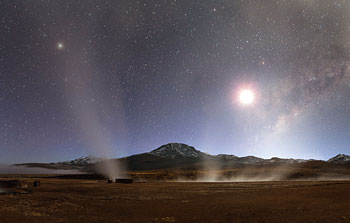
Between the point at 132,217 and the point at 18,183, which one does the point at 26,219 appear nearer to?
the point at 132,217

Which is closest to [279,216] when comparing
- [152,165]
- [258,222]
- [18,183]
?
[258,222]

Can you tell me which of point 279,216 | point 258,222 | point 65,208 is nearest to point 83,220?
point 65,208

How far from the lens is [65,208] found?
1426 cm

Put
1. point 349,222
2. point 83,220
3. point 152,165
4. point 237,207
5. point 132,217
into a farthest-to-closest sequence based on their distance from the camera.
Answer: point 152,165, point 237,207, point 132,217, point 83,220, point 349,222

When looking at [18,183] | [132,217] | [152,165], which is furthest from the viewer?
[152,165]

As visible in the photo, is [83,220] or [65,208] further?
[65,208]

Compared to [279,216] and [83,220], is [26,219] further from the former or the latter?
[279,216]

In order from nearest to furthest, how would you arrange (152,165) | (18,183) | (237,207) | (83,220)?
1. (83,220)
2. (237,207)
3. (18,183)
4. (152,165)

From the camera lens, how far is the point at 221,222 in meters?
10.6

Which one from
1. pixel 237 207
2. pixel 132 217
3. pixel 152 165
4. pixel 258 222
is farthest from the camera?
pixel 152 165

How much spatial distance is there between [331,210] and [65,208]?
14.0 m

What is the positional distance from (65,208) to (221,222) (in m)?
8.99

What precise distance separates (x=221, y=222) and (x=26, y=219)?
27.3 feet

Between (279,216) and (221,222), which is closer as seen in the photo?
(221,222)
